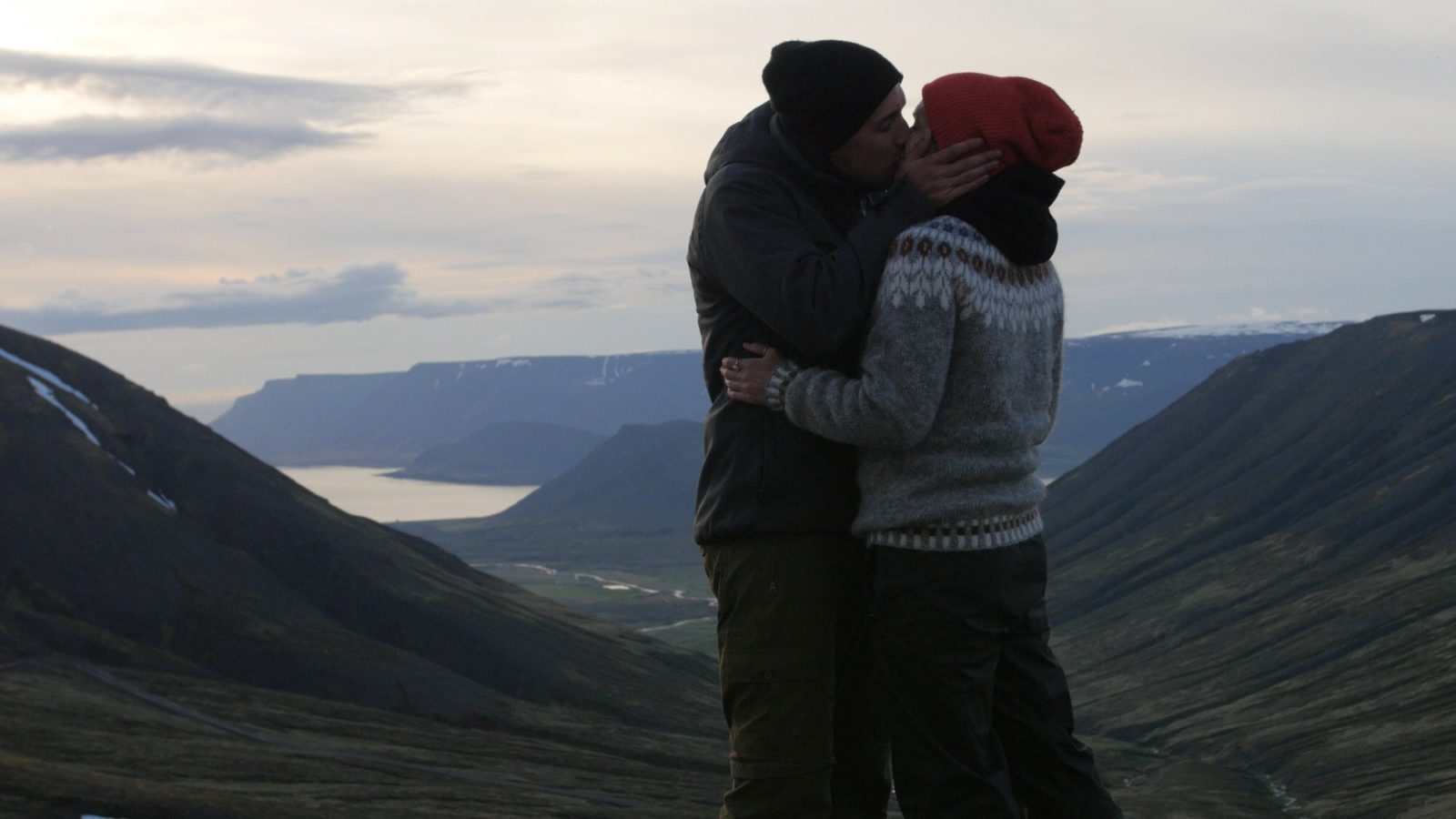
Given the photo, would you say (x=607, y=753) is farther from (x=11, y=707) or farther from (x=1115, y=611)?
(x=1115, y=611)

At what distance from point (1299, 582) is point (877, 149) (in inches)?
5239

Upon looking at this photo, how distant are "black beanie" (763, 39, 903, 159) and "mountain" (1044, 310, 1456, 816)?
2525 inches

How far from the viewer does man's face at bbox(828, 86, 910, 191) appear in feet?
23.4

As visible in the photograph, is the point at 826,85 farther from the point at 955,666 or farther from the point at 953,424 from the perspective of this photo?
the point at 955,666

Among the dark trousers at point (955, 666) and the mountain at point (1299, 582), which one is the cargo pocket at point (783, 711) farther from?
the mountain at point (1299, 582)

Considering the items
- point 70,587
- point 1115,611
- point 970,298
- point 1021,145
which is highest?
point 1021,145

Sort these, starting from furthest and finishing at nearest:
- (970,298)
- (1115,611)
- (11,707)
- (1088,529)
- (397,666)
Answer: (1088,529) → (1115,611) → (397,666) → (11,707) → (970,298)

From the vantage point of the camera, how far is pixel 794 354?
278 inches

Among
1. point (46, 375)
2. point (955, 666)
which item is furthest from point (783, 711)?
point (46, 375)

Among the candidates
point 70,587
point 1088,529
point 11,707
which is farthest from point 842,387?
point 1088,529

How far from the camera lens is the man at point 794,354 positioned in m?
6.79

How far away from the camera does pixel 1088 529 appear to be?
17912 centimetres

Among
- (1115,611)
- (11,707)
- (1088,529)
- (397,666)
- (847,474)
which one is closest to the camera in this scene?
(847,474)

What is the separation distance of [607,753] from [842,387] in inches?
2593
